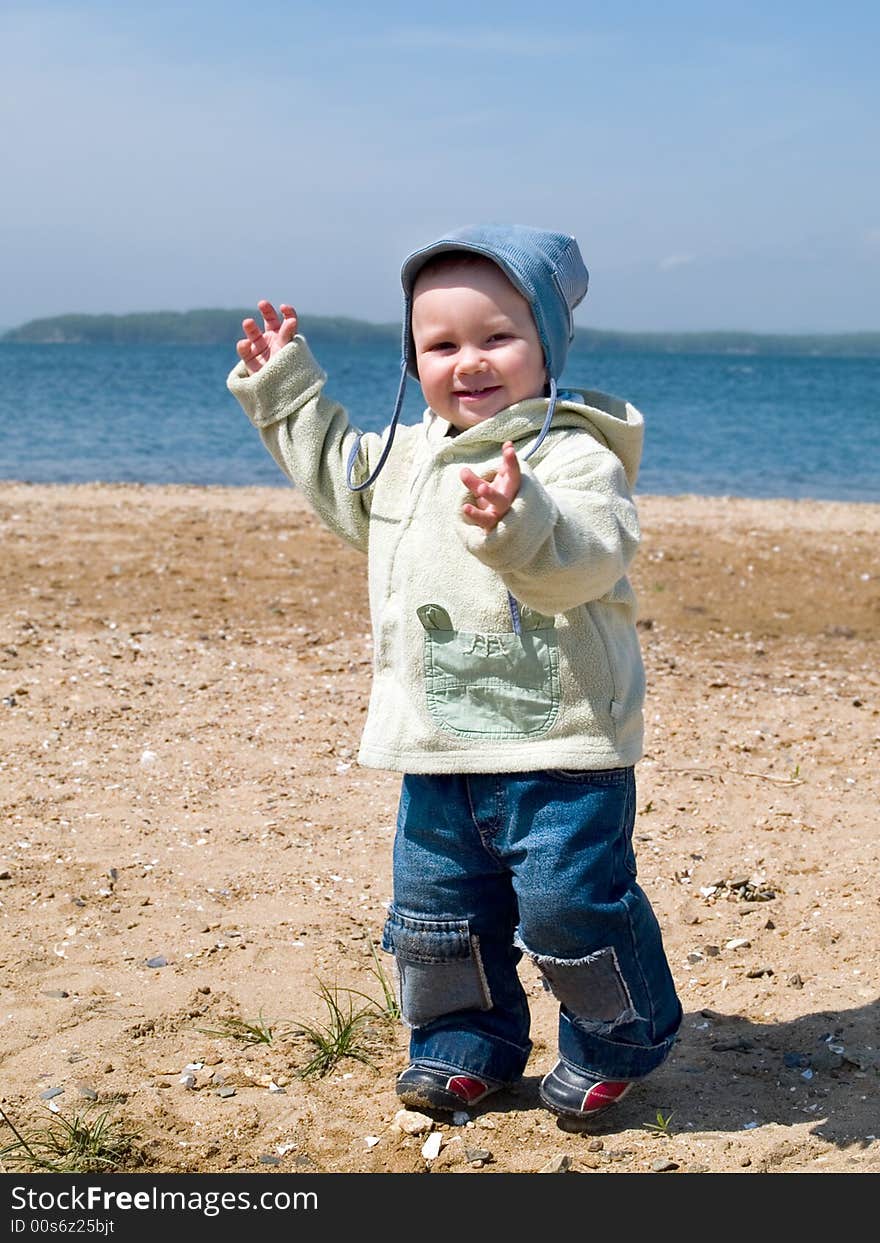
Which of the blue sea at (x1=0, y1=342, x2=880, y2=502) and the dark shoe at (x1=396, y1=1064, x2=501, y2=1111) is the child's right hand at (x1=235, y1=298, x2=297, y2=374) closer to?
the dark shoe at (x1=396, y1=1064, x2=501, y2=1111)

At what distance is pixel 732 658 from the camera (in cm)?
699

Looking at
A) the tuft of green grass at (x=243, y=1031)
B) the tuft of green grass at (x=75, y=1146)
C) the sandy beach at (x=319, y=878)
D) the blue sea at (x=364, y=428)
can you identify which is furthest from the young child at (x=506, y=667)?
the blue sea at (x=364, y=428)

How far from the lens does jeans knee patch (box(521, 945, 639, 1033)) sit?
2928 millimetres

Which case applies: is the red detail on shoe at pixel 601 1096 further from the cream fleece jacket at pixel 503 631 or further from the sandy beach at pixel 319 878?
the cream fleece jacket at pixel 503 631

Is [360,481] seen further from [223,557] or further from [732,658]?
[223,557]

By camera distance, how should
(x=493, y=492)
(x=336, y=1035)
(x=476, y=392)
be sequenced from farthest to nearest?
(x=336, y=1035), (x=476, y=392), (x=493, y=492)

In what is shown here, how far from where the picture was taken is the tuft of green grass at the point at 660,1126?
3.12 m

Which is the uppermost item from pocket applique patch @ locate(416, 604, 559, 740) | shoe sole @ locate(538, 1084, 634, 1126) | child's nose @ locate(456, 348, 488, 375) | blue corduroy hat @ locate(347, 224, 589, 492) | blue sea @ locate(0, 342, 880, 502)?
blue corduroy hat @ locate(347, 224, 589, 492)

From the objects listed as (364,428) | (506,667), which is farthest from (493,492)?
(364,428)

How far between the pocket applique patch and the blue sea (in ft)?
51.6

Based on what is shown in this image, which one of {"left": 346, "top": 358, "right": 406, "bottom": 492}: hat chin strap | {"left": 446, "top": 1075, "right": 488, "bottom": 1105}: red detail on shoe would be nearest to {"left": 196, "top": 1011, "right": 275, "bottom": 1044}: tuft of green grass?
{"left": 446, "top": 1075, "right": 488, "bottom": 1105}: red detail on shoe

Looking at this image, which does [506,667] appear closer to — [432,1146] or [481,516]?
[481,516]

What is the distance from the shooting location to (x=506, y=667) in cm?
283

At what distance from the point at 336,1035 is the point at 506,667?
1.24 metres
